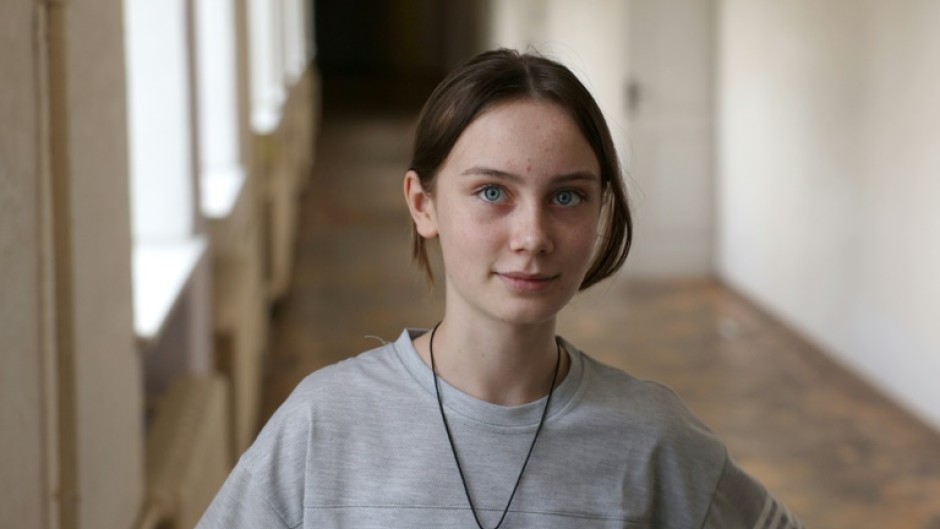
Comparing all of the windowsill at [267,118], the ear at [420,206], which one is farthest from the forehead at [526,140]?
the windowsill at [267,118]

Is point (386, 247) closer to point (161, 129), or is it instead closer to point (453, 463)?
point (161, 129)

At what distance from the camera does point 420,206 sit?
5.87ft

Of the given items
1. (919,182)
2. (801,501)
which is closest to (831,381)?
(919,182)

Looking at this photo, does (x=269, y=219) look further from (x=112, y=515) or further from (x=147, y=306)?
(x=112, y=515)

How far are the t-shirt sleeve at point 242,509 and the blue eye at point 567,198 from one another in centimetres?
46

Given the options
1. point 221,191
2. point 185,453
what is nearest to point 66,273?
point 185,453

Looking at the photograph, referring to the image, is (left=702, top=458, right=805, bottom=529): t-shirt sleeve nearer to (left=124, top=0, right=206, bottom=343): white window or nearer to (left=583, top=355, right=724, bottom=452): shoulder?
(left=583, top=355, right=724, bottom=452): shoulder

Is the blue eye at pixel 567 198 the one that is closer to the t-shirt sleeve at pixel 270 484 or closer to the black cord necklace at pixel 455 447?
the black cord necklace at pixel 455 447

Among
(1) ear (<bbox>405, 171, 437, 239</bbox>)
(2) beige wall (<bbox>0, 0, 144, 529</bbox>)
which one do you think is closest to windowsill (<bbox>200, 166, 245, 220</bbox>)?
(2) beige wall (<bbox>0, 0, 144, 529</bbox>)

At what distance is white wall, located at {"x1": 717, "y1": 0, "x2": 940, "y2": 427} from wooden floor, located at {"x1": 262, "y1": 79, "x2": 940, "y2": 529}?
23cm

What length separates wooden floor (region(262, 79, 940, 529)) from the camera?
6.16 m

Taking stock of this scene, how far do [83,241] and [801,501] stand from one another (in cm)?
391

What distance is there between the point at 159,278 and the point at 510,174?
279 centimetres

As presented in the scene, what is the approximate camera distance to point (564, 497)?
163cm
